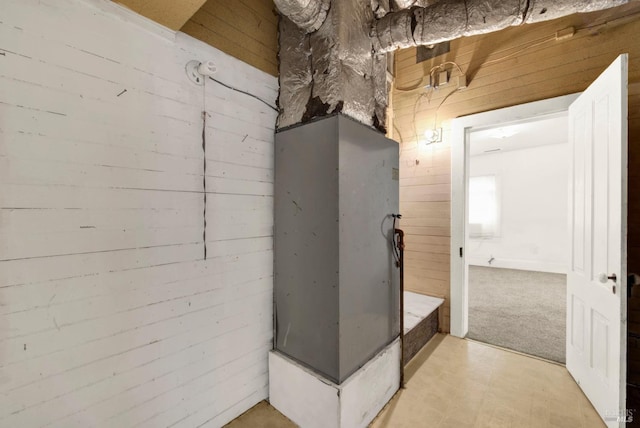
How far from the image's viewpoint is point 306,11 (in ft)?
4.66

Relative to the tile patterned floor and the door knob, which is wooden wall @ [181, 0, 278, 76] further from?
the door knob

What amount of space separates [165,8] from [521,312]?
4474mm

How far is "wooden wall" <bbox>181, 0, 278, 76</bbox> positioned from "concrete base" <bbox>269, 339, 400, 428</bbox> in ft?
6.62

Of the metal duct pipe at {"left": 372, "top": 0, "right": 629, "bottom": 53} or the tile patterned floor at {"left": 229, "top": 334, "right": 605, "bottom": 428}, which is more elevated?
the metal duct pipe at {"left": 372, "top": 0, "right": 629, "bottom": 53}

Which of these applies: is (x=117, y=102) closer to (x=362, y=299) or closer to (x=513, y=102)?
(x=362, y=299)

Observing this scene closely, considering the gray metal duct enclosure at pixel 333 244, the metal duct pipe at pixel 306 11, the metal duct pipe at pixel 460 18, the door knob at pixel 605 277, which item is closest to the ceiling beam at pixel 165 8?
the metal duct pipe at pixel 306 11

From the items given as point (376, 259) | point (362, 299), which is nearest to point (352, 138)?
point (376, 259)

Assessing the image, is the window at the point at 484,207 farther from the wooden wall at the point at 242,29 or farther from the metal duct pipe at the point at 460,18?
the wooden wall at the point at 242,29

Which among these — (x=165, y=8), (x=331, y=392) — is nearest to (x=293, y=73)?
(x=165, y=8)

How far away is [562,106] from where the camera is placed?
84.3 inches

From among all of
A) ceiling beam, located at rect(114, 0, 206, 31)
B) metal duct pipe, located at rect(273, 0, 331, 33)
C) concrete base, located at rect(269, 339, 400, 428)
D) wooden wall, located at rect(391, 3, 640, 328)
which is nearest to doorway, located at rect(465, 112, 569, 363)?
wooden wall, located at rect(391, 3, 640, 328)

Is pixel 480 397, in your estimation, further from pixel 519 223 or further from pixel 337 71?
pixel 519 223

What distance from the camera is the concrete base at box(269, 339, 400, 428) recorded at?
56.3 inches

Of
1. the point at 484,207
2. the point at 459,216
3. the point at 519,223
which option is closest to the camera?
the point at 459,216
